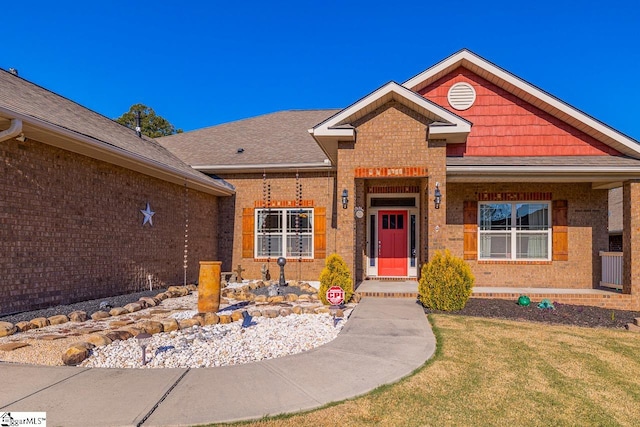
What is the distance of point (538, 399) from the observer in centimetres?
420

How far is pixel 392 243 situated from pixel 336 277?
5.00 metres

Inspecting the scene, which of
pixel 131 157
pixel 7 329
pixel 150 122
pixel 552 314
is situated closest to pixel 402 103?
pixel 552 314

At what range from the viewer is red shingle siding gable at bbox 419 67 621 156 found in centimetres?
1206

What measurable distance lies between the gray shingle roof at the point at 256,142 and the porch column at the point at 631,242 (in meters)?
8.59

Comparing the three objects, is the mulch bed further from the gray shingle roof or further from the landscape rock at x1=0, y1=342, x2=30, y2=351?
the landscape rock at x1=0, y1=342, x2=30, y2=351

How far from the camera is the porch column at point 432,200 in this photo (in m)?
9.94

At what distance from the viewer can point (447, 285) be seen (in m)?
8.93

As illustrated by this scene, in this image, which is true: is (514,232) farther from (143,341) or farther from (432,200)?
(143,341)

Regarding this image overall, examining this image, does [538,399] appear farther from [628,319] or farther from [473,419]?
[628,319]

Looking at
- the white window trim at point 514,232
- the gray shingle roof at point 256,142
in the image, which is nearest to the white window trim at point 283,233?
the gray shingle roof at point 256,142

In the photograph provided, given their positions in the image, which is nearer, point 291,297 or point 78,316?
point 78,316

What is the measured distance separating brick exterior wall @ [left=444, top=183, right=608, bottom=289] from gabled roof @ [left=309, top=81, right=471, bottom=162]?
9.60 feet

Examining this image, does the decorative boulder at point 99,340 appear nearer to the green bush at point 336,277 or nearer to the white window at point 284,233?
the green bush at point 336,277

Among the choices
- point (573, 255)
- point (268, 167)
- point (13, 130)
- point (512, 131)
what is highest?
point (512, 131)
